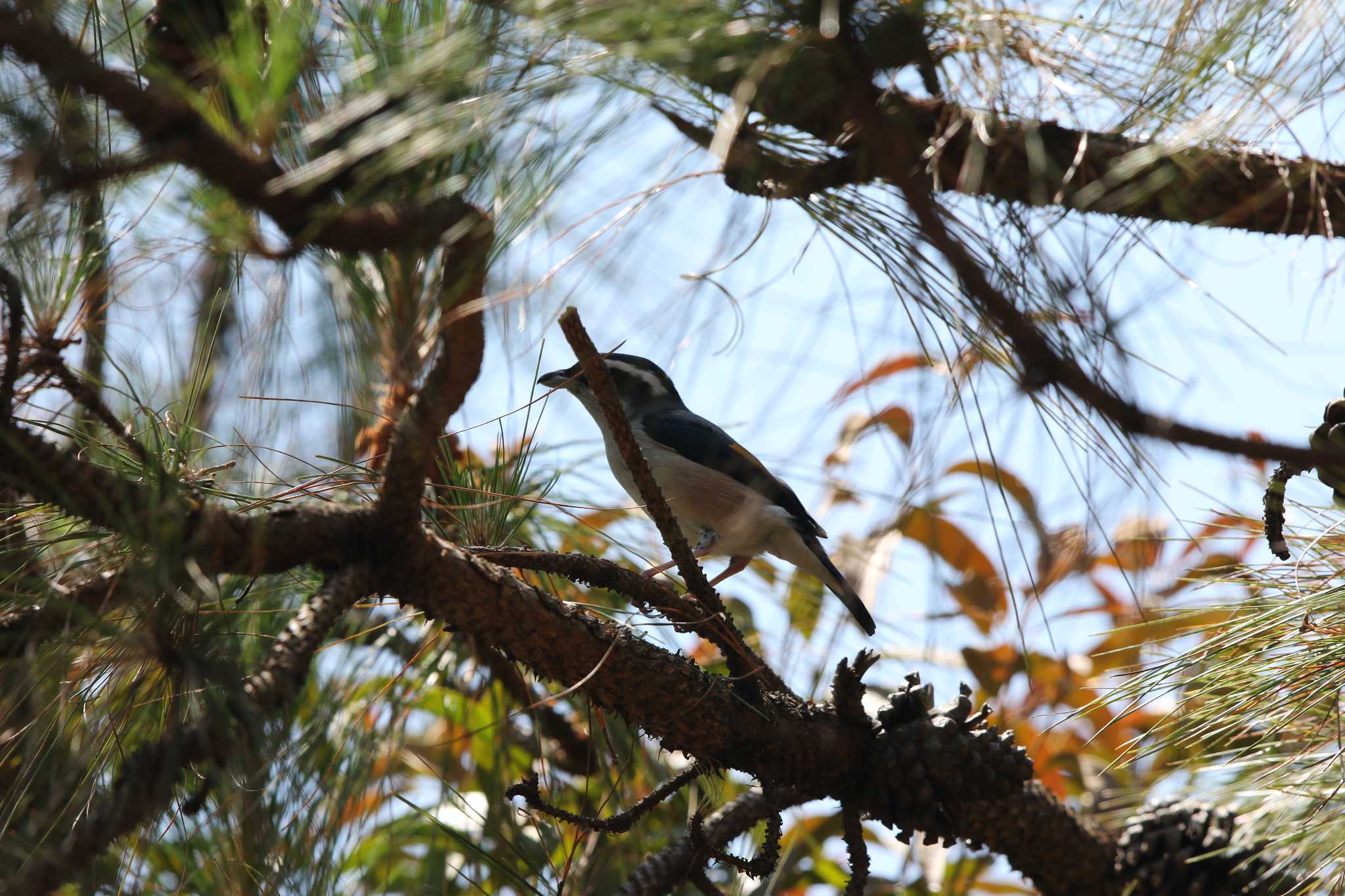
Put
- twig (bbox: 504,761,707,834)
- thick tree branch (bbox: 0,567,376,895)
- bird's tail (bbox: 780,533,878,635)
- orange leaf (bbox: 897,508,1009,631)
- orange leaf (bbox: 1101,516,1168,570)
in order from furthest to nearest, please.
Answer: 1. orange leaf (bbox: 897,508,1009,631)
2. bird's tail (bbox: 780,533,878,635)
3. twig (bbox: 504,761,707,834)
4. orange leaf (bbox: 1101,516,1168,570)
5. thick tree branch (bbox: 0,567,376,895)

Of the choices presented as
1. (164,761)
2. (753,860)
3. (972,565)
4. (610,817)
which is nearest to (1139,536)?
(753,860)

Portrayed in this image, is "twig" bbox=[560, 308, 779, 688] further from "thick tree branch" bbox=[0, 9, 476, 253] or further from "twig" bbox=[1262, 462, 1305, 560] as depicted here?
"twig" bbox=[1262, 462, 1305, 560]

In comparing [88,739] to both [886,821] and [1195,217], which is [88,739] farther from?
[1195,217]

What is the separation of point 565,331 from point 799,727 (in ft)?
4.99

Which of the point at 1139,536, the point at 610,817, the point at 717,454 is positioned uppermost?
the point at 717,454

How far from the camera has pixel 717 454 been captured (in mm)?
5195

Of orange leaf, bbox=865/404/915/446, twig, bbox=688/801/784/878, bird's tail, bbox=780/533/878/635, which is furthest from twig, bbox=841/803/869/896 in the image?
bird's tail, bbox=780/533/878/635

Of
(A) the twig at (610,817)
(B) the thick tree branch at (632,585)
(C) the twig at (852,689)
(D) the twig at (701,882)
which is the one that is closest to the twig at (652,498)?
(B) the thick tree branch at (632,585)

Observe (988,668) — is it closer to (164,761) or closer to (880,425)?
(880,425)

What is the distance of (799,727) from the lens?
301 centimetres

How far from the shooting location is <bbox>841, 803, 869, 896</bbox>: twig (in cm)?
281

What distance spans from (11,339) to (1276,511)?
9.01ft

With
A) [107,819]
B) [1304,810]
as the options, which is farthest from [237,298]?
[1304,810]

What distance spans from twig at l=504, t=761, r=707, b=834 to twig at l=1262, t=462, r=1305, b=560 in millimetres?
1562
